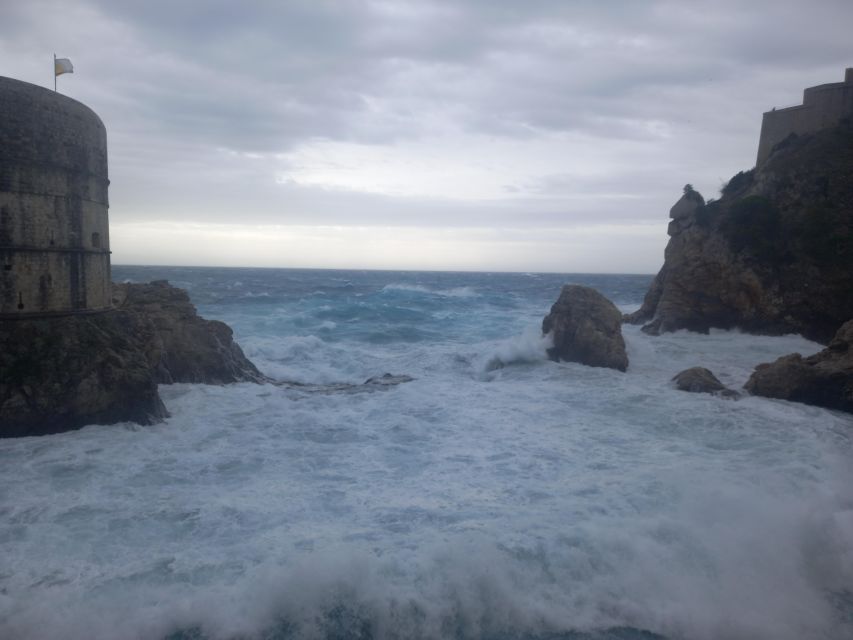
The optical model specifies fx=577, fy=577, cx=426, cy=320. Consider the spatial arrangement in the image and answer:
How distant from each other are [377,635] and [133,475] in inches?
189

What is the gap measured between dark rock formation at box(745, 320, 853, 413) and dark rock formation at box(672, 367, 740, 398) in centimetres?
56

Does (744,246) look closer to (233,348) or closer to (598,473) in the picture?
(598,473)

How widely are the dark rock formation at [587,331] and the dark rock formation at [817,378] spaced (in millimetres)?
3792

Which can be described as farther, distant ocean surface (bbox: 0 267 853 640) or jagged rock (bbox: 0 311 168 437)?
jagged rock (bbox: 0 311 168 437)

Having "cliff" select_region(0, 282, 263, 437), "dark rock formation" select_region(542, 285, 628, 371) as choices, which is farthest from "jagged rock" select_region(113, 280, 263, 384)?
"dark rock formation" select_region(542, 285, 628, 371)

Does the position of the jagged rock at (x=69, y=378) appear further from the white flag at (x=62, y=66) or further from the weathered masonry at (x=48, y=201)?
the white flag at (x=62, y=66)

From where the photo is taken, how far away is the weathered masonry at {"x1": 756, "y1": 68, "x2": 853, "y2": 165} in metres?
21.1

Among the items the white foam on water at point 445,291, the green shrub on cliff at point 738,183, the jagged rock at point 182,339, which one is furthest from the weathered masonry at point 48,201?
the white foam on water at point 445,291

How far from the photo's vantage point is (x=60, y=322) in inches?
410

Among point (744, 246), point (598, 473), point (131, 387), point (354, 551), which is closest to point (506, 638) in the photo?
point (354, 551)

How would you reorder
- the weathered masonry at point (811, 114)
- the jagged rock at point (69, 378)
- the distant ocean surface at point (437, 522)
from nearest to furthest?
the distant ocean surface at point (437, 522) < the jagged rock at point (69, 378) < the weathered masonry at point (811, 114)

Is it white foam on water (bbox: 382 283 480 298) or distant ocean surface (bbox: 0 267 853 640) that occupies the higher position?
white foam on water (bbox: 382 283 480 298)

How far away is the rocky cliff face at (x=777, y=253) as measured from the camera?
16969 millimetres

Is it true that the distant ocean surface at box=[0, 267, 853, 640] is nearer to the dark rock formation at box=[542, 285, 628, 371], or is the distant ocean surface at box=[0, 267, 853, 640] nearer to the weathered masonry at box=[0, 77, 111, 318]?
the weathered masonry at box=[0, 77, 111, 318]
